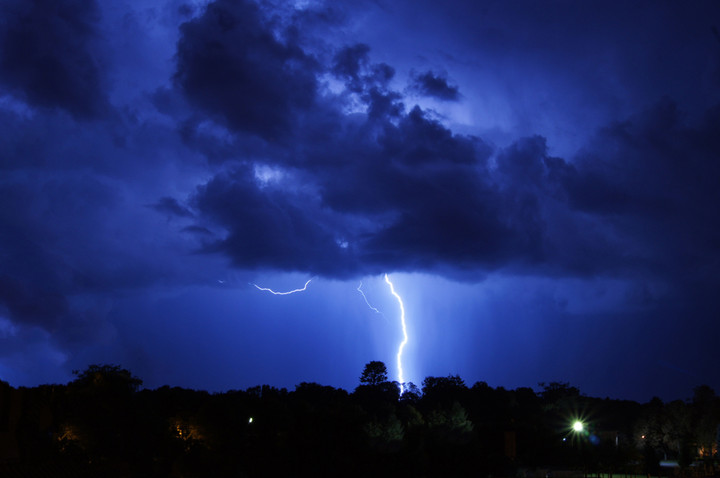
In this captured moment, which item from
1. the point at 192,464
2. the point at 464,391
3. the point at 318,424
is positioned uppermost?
the point at 464,391

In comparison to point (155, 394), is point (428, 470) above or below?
below

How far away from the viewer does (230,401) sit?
174 feet

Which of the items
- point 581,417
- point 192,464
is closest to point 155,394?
point 192,464

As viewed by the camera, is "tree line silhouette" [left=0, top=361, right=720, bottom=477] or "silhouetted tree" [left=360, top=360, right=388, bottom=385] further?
"silhouetted tree" [left=360, top=360, right=388, bottom=385]

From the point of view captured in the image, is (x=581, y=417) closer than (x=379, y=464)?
No

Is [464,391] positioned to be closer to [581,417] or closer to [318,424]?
[581,417]

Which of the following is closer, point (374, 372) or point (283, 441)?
point (283, 441)

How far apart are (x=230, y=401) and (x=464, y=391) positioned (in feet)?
184

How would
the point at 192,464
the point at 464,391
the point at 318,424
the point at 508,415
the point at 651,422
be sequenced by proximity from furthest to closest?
1. the point at 464,391
2. the point at 508,415
3. the point at 651,422
4. the point at 318,424
5. the point at 192,464

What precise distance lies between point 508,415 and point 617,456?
974 inches

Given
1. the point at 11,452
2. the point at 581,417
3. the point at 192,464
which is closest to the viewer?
the point at 11,452

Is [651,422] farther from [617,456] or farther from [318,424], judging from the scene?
[318,424]

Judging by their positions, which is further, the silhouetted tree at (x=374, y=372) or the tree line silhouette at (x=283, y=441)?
the silhouetted tree at (x=374, y=372)

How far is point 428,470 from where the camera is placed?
48344mm
